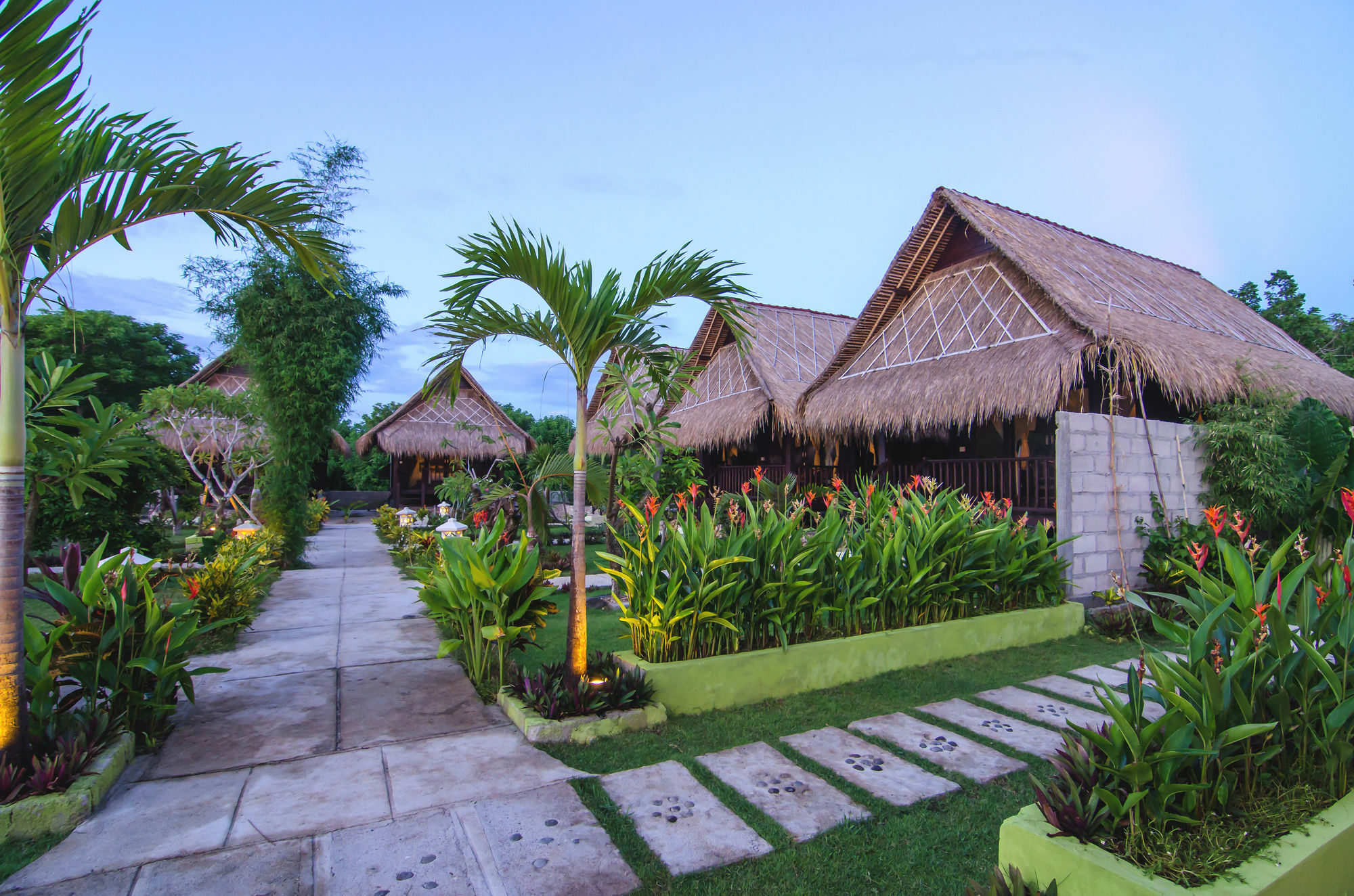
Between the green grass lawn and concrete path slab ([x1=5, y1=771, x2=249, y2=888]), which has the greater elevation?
concrete path slab ([x1=5, y1=771, x2=249, y2=888])

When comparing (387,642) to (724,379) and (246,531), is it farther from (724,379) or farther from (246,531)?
(724,379)

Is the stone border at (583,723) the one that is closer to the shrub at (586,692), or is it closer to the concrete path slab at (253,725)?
the shrub at (586,692)

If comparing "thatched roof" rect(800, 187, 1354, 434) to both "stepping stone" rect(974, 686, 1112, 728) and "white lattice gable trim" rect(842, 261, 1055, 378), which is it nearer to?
"white lattice gable trim" rect(842, 261, 1055, 378)

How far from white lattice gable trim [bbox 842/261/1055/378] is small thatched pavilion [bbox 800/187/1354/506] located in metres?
0.02

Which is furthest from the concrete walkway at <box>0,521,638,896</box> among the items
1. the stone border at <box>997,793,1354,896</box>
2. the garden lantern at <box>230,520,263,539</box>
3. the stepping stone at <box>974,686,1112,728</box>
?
the garden lantern at <box>230,520,263,539</box>

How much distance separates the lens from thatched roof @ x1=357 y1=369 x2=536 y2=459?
65.7ft

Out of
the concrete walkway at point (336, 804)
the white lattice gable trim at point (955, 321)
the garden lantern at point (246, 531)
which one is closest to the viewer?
the concrete walkway at point (336, 804)

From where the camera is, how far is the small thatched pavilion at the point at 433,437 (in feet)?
65.9

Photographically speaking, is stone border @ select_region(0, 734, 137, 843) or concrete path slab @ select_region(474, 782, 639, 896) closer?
concrete path slab @ select_region(474, 782, 639, 896)

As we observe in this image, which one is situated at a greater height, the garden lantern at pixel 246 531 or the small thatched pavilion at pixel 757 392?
the small thatched pavilion at pixel 757 392

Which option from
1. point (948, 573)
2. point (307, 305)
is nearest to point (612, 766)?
point (948, 573)

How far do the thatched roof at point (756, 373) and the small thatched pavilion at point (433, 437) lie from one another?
26.5 ft

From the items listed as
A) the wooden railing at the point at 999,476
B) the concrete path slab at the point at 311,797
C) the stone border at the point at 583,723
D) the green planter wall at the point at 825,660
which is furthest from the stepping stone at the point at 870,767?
the wooden railing at the point at 999,476

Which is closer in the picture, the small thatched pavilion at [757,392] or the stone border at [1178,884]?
the stone border at [1178,884]
